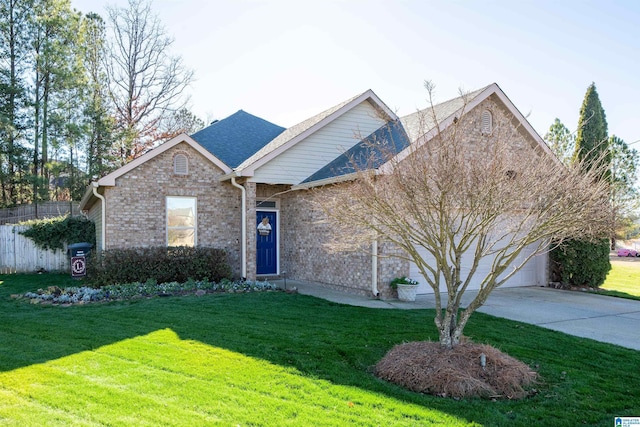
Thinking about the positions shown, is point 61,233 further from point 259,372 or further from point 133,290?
point 259,372

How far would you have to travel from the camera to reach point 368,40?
1125 cm

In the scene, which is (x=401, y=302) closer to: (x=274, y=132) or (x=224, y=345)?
(x=224, y=345)

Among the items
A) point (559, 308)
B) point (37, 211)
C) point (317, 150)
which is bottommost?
point (559, 308)

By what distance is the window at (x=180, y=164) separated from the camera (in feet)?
41.7

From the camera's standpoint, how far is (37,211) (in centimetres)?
2153

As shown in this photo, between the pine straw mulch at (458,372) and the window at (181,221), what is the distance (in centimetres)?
854

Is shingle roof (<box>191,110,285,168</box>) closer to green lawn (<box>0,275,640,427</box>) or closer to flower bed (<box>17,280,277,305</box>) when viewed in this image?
flower bed (<box>17,280,277,305</box>)

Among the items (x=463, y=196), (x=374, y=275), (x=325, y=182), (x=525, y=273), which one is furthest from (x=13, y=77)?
(x=463, y=196)

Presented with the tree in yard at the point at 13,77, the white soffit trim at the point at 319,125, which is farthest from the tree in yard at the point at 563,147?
the tree in yard at the point at 13,77

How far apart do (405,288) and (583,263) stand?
6200mm

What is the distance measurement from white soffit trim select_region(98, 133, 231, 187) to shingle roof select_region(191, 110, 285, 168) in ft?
5.19

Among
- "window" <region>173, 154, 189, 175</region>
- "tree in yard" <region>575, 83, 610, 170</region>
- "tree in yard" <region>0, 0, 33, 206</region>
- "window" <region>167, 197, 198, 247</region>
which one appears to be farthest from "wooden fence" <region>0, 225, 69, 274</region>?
"tree in yard" <region>575, 83, 610, 170</region>

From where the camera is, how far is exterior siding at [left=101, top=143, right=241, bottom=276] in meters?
12.1

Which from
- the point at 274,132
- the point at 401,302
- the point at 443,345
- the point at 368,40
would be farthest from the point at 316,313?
the point at 274,132
